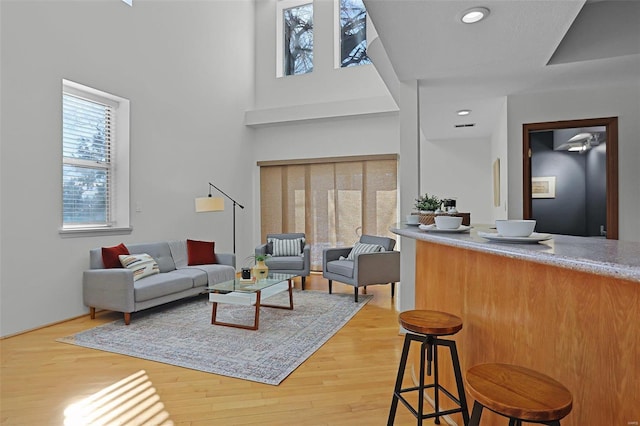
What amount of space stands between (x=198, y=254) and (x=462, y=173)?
4.54 meters

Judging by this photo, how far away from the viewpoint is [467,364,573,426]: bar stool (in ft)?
3.34

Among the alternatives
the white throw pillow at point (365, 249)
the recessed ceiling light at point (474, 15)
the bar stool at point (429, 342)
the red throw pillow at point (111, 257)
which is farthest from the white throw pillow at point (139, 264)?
the recessed ceiling light at point (474, 15)

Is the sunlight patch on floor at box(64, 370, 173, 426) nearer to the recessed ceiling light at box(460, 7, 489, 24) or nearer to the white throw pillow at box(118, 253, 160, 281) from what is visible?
the white throw pillow at box(118, 253, 160, 281)

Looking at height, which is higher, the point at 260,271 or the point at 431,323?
the point at 431,323

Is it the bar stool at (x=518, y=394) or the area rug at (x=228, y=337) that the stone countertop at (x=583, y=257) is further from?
the area rug at (x=228, y=337)

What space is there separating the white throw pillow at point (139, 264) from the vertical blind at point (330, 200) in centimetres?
315

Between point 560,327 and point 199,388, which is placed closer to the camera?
point 560,327

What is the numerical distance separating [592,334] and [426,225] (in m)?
1.32

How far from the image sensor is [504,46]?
108 inches

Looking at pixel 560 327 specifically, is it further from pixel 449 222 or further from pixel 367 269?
pixel 367 269

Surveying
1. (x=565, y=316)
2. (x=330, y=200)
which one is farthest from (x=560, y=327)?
(x=330, y=200)

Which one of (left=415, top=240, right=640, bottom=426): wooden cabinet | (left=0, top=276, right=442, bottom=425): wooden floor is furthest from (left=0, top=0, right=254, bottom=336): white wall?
(left=415, top=240, right=640, bottom=426): wooden cabinet

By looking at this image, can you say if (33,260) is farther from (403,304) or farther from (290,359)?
(403,304)

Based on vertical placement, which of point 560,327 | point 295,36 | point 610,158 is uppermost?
point 295,36
